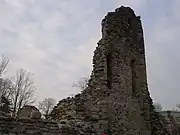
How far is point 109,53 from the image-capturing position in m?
10.6

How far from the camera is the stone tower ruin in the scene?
9289 millimetres

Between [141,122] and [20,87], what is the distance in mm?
21730

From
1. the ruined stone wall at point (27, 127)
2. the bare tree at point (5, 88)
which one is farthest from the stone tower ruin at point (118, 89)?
the bare tree at point (5, 88)

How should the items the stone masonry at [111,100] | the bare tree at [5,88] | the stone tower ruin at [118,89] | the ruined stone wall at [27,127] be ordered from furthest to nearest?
the bare tree at [5,88] < the stone tower ruin at [118,89] < the stone masonry at [111,100] < the ruined stone wall at [27,127]

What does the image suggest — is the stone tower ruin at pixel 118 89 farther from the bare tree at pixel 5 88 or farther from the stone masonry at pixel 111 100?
the bare tree at pixel 5 88

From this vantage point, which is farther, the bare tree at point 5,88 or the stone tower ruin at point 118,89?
the bare tree at point 5,88

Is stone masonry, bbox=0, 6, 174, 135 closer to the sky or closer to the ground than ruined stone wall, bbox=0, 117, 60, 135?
closer to the sky

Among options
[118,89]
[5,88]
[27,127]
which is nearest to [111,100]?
[118,89]

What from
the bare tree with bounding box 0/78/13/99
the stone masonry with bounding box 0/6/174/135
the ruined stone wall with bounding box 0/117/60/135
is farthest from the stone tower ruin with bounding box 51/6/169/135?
the bare tree with bounding box 0/78/13/99

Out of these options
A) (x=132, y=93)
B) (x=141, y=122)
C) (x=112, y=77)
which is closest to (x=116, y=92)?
(x=112, y=77)

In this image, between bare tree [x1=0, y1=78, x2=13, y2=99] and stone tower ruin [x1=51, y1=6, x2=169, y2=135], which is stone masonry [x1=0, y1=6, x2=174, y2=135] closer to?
stone tower ruin [x1=51, y1=6, x2=169, y2=135]

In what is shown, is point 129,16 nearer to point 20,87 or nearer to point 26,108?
point 26,108

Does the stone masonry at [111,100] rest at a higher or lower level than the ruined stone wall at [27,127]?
higher

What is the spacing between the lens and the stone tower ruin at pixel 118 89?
929 centimetres
